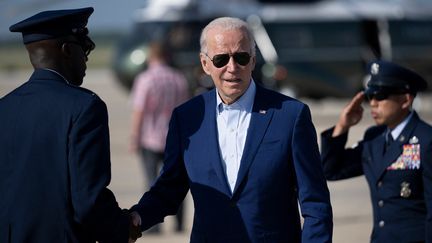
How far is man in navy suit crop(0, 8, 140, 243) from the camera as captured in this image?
158 inches

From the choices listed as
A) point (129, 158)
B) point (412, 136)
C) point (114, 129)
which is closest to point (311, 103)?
point (114, 129)

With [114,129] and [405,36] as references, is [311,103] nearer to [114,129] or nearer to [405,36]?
[405,36]

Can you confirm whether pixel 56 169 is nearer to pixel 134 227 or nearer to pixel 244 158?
pixel 134 227

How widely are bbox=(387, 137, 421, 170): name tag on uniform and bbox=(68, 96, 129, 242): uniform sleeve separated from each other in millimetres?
1930

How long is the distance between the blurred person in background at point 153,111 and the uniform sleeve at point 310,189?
19.2ft

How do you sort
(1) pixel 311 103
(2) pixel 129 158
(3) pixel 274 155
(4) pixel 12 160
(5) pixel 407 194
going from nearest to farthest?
1. (4) pixel 12 160
2. (3) pixel 274 155
3. (5) pixel 407 194
4. (2) pixel 129 158
5. (1) pixel 311 103

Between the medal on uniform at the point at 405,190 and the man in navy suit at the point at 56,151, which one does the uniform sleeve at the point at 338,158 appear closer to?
the medal on uniform at the point at 405,190

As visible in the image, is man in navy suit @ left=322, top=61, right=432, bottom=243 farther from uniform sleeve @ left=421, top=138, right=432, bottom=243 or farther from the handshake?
the handshake

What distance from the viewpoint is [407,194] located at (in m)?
5.43

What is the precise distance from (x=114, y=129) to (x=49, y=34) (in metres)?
19.2

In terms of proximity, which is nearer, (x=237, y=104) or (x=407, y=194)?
(x=237, y=104)

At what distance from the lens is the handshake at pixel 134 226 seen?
14.5 ft

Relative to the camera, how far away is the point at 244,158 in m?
4.52

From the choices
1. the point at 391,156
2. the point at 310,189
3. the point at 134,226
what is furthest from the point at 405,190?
the point at 134,226
